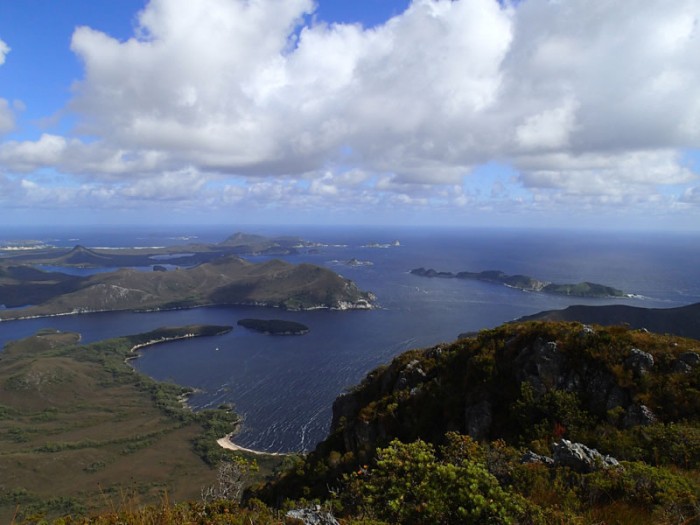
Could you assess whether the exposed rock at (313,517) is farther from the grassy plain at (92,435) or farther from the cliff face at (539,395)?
the grassy plain at (92,435)

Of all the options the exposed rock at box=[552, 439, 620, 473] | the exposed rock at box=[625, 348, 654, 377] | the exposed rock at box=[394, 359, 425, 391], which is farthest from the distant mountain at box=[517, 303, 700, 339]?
the exposed rock at box=[552, 439, 620, 473]

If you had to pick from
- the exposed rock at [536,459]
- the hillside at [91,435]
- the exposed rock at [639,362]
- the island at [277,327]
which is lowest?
the hillside at [91,435]

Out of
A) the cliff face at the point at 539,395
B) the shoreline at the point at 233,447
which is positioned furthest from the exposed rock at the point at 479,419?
the shoreline at the point at 233,447

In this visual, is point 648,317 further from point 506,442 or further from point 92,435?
point 92,435

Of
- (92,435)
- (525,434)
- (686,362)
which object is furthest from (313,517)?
(92,435)

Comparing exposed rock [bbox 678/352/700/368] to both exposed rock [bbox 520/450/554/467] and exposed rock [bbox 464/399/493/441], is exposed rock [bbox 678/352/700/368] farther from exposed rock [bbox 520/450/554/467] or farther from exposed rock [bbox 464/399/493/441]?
exposed rock [bbox 520/450/554/467]

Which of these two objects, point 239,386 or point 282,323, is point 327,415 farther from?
point 282,323

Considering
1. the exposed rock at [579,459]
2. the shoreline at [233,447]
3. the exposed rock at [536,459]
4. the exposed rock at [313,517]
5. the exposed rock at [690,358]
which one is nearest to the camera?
the exposed rock at [313,517]

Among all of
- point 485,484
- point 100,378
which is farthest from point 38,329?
point 485,484
